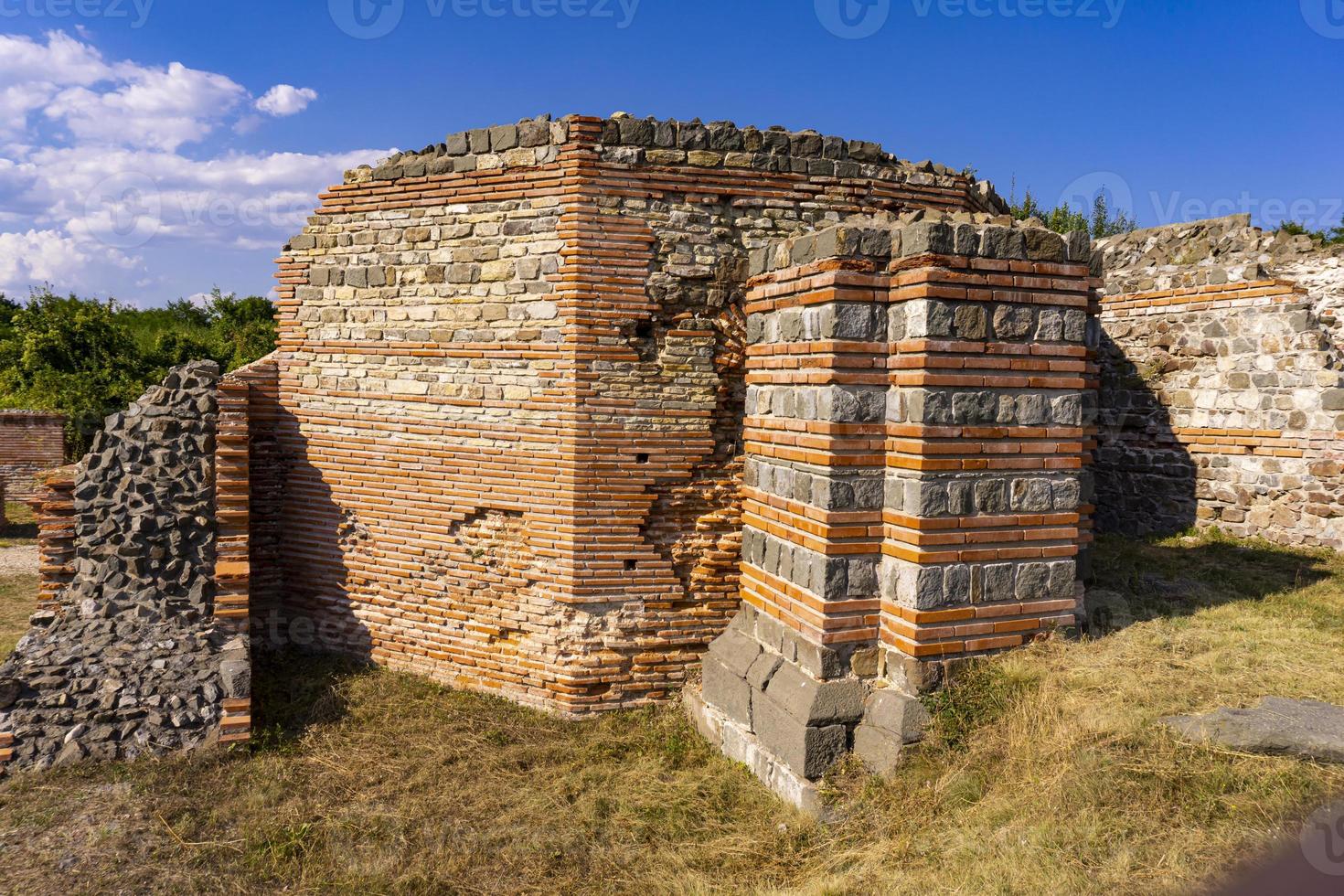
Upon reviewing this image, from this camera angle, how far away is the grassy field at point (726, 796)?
280cm

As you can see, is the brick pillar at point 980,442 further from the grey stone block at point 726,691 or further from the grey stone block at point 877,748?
the grey stone block at point 726,691

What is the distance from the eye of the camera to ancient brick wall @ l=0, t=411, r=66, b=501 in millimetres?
14492

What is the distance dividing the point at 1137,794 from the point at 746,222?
440 cm

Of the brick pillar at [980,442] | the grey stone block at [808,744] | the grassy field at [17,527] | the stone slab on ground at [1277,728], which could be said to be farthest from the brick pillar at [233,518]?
the grassy field at [17,527]

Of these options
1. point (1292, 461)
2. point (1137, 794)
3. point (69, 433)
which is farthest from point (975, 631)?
point (69, 433)

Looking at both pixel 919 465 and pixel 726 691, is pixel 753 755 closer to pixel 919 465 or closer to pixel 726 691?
pixel 726 691

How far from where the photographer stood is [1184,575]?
6137 mm

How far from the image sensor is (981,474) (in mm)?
3844

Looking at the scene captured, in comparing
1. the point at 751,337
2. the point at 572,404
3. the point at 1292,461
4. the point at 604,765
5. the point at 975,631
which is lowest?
the point at 604,765

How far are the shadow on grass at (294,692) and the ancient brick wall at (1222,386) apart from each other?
29.4 feet

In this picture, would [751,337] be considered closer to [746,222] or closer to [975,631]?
[746,222]

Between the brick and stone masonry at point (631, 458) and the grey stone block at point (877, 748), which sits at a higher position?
the brick and stone masonry at point (631, 458)
